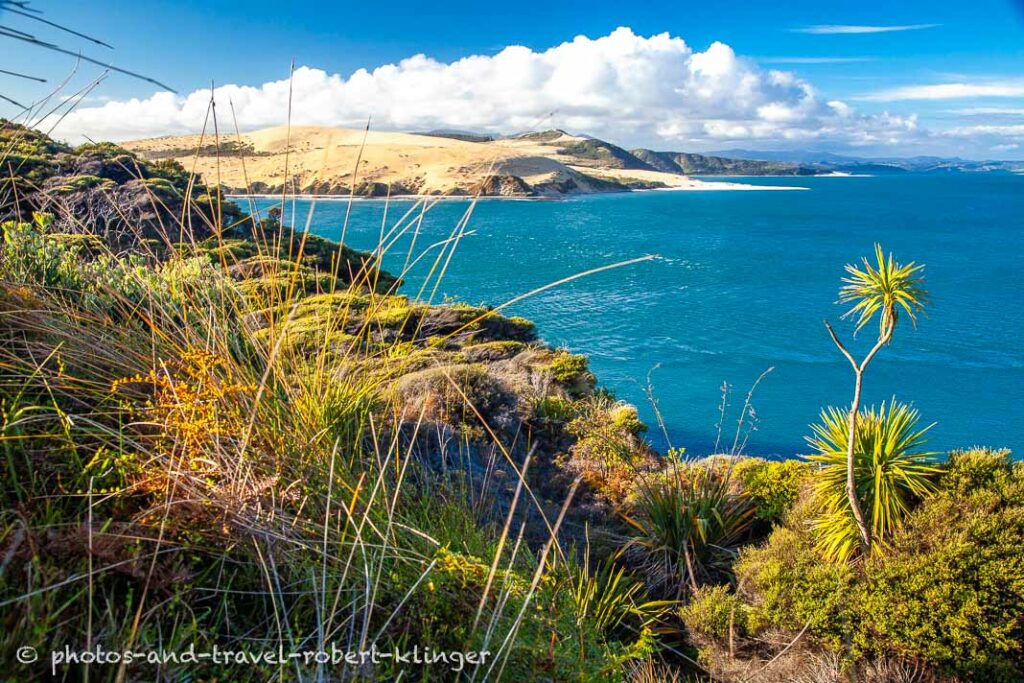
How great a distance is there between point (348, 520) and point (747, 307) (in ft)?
121

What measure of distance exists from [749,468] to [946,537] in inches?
94.7

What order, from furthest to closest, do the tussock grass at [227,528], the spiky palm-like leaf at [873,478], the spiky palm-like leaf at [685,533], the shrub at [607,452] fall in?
the shrub at [607,452]
the spiky palm-like leaf at [685,533]
the spiky palm-like leaf at [873,478]
the tussock grass at [227,528]

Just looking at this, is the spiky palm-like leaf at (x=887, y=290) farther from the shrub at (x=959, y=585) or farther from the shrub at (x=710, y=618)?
the shrub at (x=710, y=618)

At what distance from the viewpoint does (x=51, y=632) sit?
1387mm

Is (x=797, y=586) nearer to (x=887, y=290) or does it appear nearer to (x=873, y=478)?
(x=873, y=478)

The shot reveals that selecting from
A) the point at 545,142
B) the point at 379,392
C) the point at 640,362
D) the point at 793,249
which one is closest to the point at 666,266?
the point at 793,249

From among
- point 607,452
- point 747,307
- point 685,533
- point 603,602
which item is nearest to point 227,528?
point 603,602

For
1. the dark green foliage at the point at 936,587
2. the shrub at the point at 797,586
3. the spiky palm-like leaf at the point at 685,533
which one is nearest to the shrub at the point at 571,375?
the spiky palm-like leaf at the point at 685,533

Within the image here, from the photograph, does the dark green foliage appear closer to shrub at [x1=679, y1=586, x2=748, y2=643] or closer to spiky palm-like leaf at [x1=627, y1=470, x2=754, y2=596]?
shrub at [x1=679, y1=586, x2=748, y2=643]

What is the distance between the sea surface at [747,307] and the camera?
21.2 metres

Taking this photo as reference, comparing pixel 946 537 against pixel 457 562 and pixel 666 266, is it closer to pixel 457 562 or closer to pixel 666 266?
pixel 457 562

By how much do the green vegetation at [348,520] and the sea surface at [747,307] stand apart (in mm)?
774

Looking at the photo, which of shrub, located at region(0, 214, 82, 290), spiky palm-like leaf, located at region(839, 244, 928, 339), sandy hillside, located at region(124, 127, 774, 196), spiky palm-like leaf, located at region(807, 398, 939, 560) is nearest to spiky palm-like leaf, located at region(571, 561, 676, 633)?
spiky palm-like leaf, located at region(807, 398, 939, 560)

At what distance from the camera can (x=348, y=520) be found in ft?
5.93
